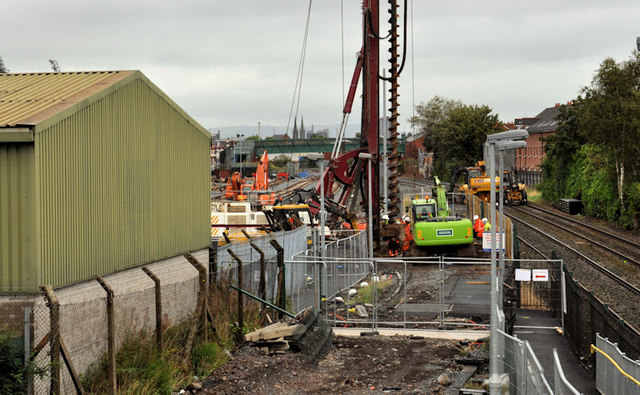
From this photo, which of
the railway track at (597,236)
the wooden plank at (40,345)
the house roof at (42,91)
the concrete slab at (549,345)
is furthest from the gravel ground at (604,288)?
the wooden plank at (40,345)

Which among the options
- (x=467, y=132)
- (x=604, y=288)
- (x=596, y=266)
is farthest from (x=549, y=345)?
(x=467, y=132)

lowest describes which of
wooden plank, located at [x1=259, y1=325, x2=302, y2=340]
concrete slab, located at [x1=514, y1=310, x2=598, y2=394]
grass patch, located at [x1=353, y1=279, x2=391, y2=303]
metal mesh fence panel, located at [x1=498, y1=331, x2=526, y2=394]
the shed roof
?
concrete slab, located at [x1=514, y1=310, x2=598, y2=394]

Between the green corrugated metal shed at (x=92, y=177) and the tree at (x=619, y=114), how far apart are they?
37080mm

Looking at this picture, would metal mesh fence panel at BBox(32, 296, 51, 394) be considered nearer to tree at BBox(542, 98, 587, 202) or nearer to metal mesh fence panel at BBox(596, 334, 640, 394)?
metal mesh fence panel at BBox(596, 334, 640, 394)

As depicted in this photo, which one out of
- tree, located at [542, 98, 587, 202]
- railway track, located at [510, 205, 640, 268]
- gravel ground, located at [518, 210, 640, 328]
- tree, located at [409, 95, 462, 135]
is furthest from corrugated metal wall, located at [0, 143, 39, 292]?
tree, located at [409, 95, 462, 135]

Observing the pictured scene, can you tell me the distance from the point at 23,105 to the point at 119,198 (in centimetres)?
238

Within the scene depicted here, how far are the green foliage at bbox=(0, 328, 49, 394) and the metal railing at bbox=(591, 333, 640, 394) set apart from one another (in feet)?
28.6

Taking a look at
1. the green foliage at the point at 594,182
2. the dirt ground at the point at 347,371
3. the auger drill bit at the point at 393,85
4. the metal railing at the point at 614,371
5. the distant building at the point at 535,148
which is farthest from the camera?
the distant building at the point at 535,148

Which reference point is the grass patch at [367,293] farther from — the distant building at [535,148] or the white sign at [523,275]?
the distant building at [535,148]

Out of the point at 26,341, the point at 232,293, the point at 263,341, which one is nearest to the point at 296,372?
the point at 263,341

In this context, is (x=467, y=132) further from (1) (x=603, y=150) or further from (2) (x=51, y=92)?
(2) (x=51, y=92)

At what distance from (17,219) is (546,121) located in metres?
114

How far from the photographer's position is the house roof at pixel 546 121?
4316 inches

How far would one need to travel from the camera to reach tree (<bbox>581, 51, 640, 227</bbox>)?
49.9 metres
